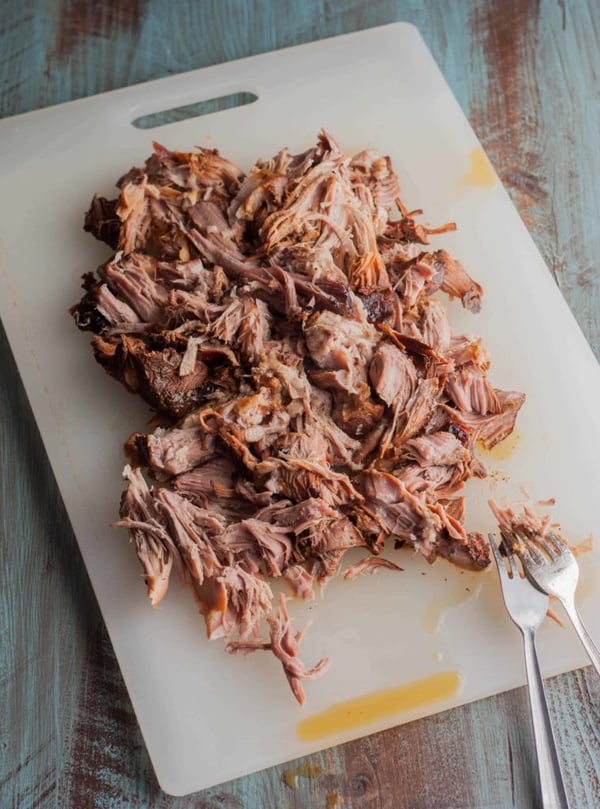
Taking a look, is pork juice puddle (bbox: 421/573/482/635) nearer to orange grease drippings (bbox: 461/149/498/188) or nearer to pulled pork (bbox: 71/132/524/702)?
pulled pork (bbox: 71/132/524/702)

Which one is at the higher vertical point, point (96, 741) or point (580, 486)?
point (580, 486)

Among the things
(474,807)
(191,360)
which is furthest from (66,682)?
(474,807)

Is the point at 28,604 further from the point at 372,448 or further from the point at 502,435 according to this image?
the point at 502,435

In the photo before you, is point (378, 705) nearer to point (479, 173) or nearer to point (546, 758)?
point (546, 758)

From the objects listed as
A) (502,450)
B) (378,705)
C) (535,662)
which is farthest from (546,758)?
(502,450)

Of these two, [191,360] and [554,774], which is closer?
[554,774]

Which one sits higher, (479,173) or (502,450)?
(479,173)

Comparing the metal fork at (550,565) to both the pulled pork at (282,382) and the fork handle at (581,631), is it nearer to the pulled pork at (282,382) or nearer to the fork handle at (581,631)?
the fork handle at (581,631)
